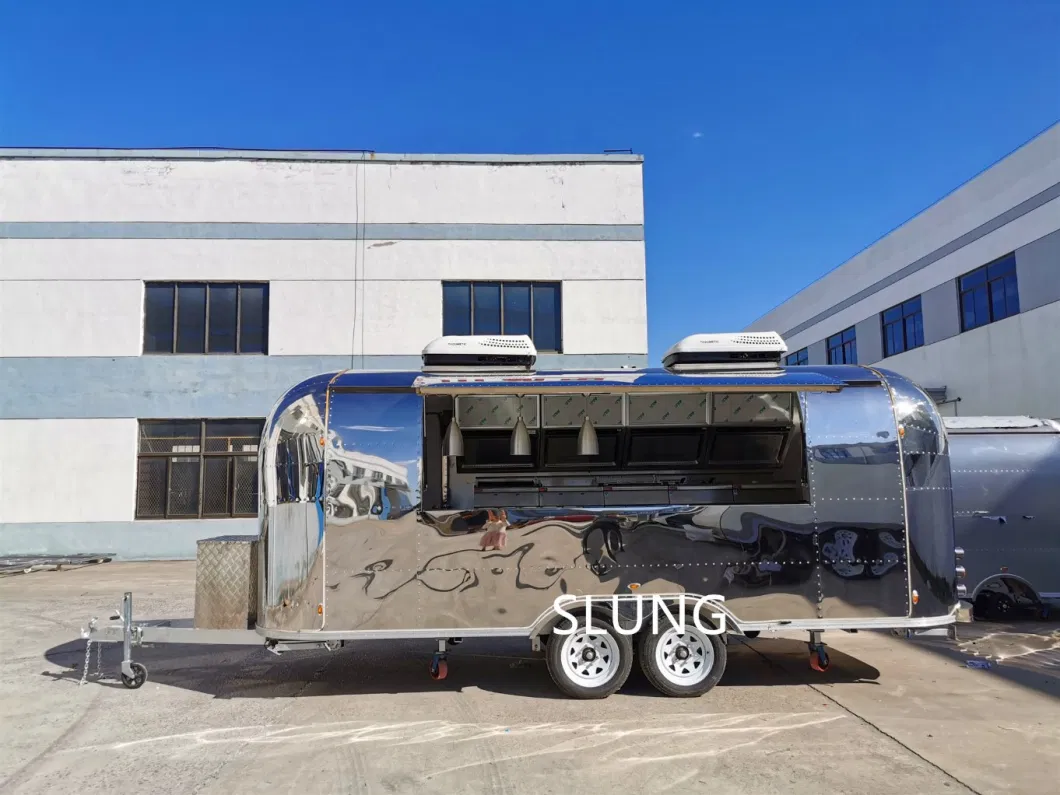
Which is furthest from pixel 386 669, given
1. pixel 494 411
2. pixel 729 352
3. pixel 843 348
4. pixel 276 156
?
pixel 843 348

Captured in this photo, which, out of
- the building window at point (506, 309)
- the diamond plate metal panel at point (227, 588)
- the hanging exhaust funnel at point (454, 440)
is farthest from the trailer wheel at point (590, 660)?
the building window at point (506, 309)

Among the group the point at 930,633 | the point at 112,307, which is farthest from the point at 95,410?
the point at 930,633

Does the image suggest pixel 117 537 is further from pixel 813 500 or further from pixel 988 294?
pixel 988 294

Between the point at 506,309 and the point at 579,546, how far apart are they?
10.7 meters

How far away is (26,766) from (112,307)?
13151mm

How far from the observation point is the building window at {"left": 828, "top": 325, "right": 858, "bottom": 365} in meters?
28.7

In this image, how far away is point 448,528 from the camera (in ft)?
19.7

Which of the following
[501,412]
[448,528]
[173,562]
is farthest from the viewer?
[173,562]

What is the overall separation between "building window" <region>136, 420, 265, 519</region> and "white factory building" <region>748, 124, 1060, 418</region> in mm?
18631

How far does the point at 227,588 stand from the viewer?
249 inches

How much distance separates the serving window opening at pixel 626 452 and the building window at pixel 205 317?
9950 millimetres

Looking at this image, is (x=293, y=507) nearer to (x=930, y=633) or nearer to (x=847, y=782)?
(x=847, y=782)

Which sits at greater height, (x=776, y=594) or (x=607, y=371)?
(x=607, y=371)

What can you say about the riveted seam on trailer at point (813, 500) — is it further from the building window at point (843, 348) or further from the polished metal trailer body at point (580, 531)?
the building window at point (843, 348)
